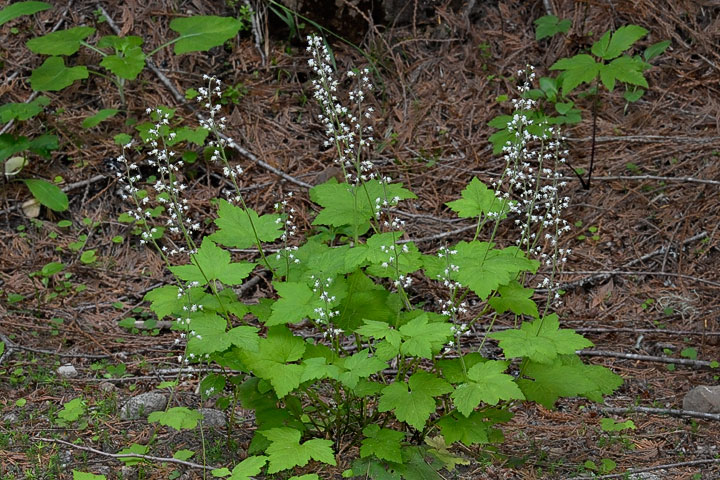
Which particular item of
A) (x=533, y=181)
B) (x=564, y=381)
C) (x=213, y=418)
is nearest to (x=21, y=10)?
(x=213, y=418)

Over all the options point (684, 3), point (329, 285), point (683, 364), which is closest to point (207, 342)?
point (329, 285)

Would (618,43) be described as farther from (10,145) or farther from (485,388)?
(10,145)

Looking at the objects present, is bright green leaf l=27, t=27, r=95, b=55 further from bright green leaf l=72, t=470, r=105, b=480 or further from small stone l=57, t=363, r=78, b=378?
bright green leaf l=72, t=470, r=105, b=480

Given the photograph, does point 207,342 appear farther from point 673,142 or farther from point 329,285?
point 673,142

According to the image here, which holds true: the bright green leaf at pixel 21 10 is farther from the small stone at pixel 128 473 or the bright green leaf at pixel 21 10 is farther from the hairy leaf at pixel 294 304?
the small stone at pixel 128 473

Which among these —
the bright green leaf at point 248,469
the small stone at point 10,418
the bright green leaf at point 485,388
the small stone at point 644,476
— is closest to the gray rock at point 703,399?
the small stone at point 644,476

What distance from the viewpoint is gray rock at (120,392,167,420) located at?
3.44 m

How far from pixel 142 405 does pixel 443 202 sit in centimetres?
222

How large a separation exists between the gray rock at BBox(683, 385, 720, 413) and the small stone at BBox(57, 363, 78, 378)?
288 cm

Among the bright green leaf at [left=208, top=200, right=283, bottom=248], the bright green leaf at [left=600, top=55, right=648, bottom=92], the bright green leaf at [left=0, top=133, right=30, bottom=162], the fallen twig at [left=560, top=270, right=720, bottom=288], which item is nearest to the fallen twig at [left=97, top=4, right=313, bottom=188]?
the bright green leaf at [left=0, top=133, right=30, bottom=162]

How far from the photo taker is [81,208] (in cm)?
494

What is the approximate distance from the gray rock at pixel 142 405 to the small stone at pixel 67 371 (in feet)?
1.43

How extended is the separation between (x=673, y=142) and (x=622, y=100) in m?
0.56

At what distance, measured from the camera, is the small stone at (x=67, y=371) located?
12.4ft
